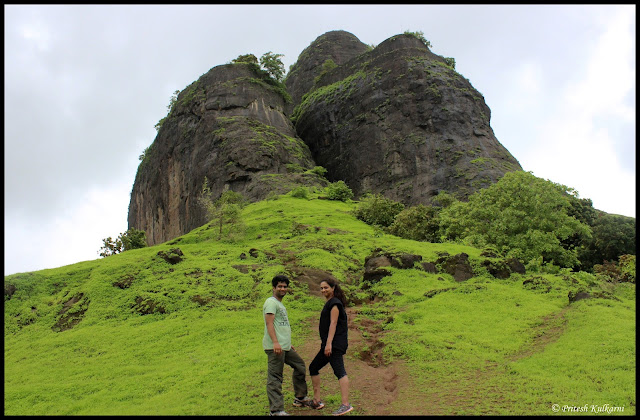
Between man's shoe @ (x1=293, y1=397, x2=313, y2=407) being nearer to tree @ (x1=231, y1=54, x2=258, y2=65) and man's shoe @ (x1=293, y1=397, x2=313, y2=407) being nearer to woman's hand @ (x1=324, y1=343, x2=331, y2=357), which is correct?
woman's hand @ (x1=324, y1=343, x2=331, y2=357)

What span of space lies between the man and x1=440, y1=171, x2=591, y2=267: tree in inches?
672

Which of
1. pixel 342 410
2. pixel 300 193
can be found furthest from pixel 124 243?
pixel 342 410

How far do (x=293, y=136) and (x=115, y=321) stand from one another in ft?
146

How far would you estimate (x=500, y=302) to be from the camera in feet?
50.2

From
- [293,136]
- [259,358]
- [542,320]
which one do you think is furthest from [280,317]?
[293,136]

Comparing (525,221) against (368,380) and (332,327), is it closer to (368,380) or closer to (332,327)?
(368,380)

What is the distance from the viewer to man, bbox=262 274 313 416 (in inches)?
305

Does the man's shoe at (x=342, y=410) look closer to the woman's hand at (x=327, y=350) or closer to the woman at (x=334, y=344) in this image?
the woman at (x=334, y=344)

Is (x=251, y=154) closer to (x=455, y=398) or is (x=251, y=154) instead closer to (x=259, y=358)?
(x=259, y=358)

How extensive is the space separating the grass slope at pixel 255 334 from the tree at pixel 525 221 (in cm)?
291

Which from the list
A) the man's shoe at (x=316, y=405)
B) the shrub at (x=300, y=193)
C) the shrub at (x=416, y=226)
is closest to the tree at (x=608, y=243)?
the shrub at (x=416, y=226)

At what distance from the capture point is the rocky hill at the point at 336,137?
48.3 metres

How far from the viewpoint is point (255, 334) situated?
1296 centimetres

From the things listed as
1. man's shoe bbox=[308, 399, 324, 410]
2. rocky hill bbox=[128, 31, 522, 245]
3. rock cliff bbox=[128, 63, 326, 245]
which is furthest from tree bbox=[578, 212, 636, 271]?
man's shoe bbox=[308, 399, 324, 410]
